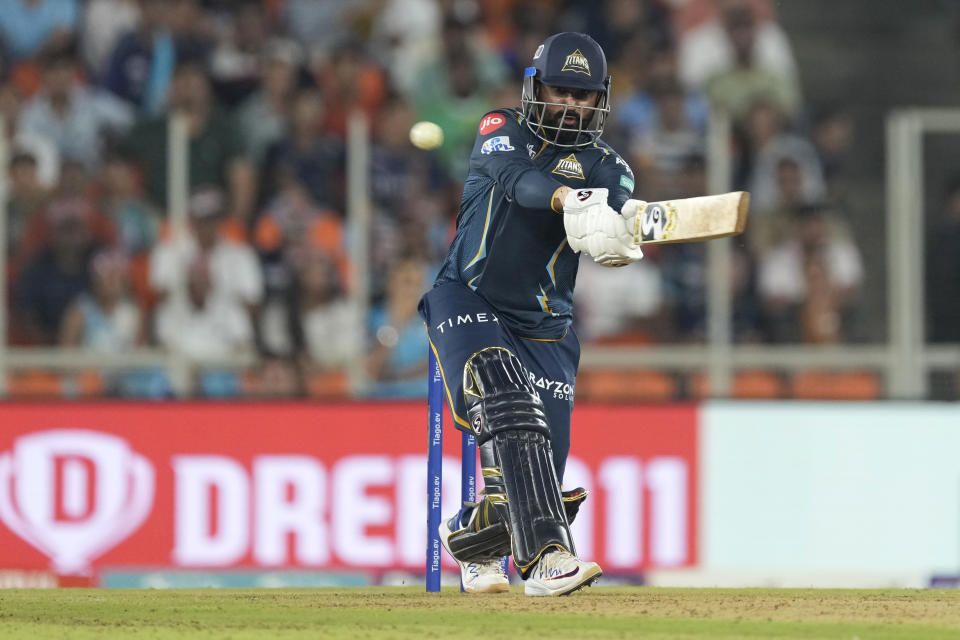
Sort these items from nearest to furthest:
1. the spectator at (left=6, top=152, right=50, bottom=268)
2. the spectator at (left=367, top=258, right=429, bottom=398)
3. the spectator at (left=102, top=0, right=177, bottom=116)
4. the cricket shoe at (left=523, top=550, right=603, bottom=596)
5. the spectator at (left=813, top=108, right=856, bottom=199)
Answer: the cricket shoe at (left=523, top=550, right=603, bottom=596) < the spectator at (left=367, top=258, right=429, bottom=398) < the spectator at (left=6, top=152, right=50, bottom=268) < the spectator at (left=813, top=108, right=856, bottom=199) < the spectator at (left=102, top=0, right=177, bottom=116)

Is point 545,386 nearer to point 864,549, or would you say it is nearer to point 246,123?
point 864,549

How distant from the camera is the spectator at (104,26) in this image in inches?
439

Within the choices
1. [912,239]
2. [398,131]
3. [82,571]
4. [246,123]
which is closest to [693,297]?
[912,239]

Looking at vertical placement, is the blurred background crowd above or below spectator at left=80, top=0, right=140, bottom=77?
below

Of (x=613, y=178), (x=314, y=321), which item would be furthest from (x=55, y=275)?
(x=613, y=178)

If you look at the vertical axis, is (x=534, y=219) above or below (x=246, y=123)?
below

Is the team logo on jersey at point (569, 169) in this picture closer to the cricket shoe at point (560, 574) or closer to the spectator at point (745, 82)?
the cricket shoe at point (560, 574)

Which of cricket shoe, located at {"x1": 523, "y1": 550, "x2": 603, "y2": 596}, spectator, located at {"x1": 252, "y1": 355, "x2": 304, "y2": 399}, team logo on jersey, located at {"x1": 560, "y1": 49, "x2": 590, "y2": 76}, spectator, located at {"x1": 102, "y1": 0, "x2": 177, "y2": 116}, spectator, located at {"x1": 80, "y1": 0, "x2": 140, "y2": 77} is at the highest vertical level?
spectator, located at {"x1": 80, "y1": 0, "x2": 140, "y2": 77}

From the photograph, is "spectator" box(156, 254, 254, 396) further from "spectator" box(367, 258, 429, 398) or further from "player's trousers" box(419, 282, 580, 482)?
"player's trousers" box(419, 282, 580, 482)

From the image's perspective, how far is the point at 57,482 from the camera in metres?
8.77

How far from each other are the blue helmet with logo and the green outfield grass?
1.65m

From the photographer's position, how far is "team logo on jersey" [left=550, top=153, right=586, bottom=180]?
5691 mm

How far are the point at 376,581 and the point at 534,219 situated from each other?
11.2 ft

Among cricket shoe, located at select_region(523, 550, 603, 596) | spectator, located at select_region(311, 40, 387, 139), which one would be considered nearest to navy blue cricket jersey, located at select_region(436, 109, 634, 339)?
cricket shoe, located at select_region(523, 550, 603, 596)
